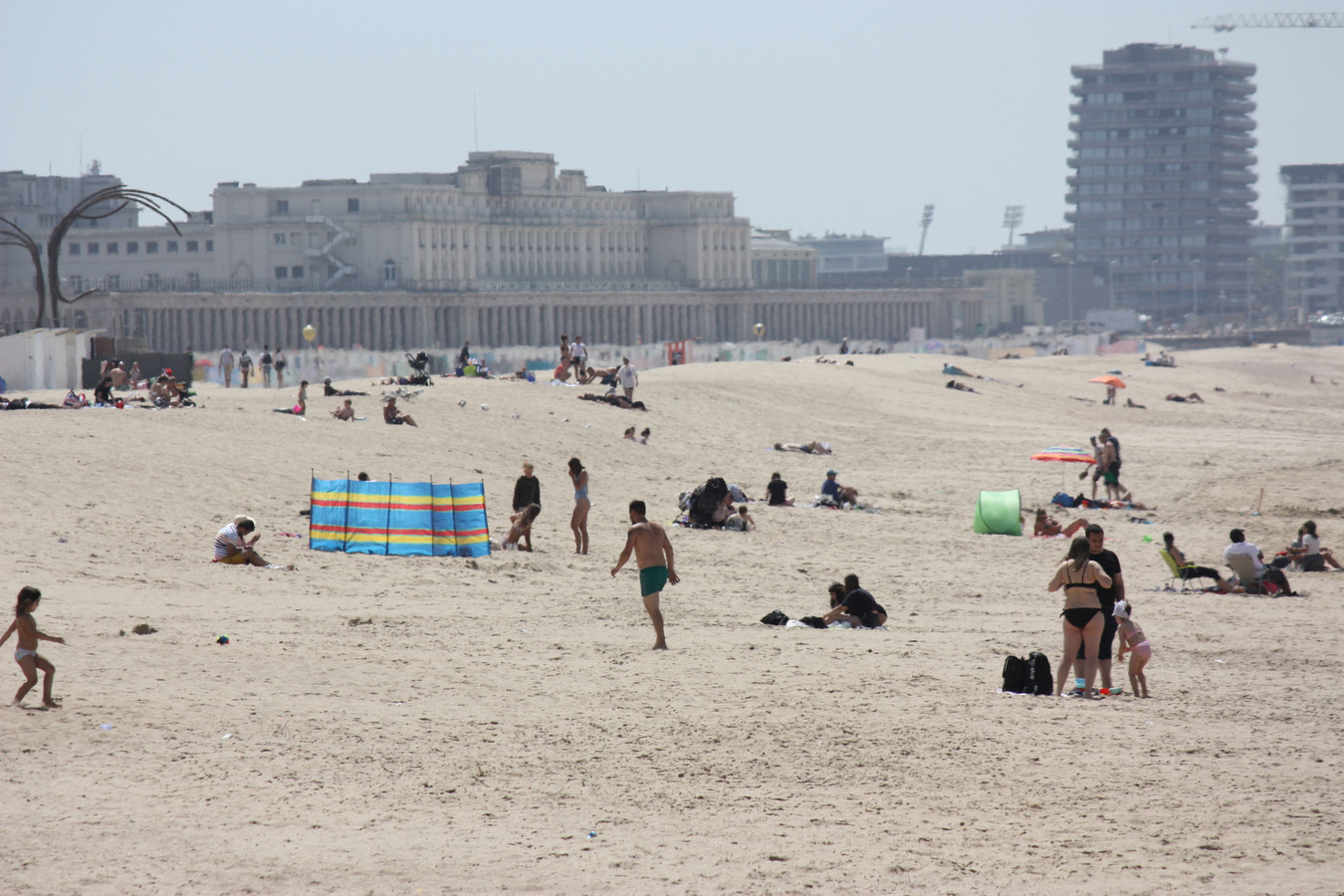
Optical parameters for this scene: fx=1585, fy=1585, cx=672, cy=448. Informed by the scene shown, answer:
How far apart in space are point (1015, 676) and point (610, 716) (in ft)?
10.6

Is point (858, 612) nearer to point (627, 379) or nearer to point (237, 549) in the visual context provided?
point (237, 549)

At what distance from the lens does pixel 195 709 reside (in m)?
11.3

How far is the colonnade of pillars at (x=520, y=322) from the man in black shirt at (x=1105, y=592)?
59.0 metres

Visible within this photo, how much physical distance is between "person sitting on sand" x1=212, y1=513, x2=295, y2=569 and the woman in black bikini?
28.9 feet

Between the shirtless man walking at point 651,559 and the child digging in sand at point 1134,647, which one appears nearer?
the child digging in sand at point 1134,647

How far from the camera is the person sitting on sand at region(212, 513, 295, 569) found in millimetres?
17203

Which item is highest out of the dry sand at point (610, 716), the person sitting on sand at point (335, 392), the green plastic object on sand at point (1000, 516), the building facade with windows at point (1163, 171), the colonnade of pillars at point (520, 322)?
the building facade with windows at point (1163, 171)

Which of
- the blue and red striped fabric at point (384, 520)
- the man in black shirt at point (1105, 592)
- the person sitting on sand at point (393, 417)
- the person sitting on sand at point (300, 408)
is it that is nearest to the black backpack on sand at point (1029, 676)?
the man in black shirt at point (1105, 592)

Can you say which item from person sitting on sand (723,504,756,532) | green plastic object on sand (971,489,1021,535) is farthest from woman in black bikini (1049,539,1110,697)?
green plastic object on sand (971,489,1021,535)

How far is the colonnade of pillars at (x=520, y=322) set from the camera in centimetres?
8194

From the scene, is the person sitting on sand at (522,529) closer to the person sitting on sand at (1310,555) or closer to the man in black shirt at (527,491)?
the man in black shirt at (527,491)

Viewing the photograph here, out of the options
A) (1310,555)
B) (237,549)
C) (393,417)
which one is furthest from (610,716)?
(393,417)

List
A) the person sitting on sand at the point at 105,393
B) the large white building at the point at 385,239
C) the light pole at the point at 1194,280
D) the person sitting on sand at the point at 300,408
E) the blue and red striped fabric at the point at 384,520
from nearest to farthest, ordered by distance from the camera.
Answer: the blue and red striped fabric at the point at 384,520
the person sitting on sand at the point at 105,393
the person sitting on sand at the point at 300,408
the large white building at the point at 385,239
the light pole at the point at 1194,280

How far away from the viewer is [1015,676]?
12.4 m
